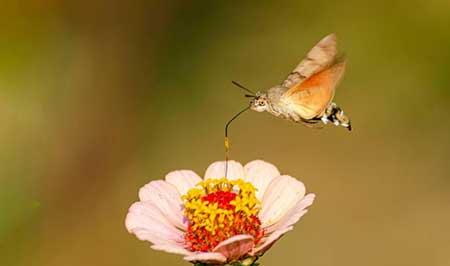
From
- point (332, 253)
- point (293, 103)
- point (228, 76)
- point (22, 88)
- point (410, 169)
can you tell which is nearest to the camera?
point (293, 103)

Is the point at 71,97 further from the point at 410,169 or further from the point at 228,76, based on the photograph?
the point at 410,169

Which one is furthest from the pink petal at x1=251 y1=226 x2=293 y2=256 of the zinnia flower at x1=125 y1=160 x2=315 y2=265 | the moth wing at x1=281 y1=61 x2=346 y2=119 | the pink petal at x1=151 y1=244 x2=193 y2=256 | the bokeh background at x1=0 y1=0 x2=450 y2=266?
the bokeh background at x1=0 y1=0 x2=450 y2=266

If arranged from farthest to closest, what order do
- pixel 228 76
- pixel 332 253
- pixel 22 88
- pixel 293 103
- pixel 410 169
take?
pixel 228 76
pixel 22 88
pixel 410 169
pixel 332 253
pixel 293 103

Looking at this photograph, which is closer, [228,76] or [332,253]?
[332,253]

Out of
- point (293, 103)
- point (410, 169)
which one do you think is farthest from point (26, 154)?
point (293, 103)

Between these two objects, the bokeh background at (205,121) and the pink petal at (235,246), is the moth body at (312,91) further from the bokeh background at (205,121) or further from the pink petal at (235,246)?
the bokeh background at (205,121)

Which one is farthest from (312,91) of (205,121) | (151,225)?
(205,121)

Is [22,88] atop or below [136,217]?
atop

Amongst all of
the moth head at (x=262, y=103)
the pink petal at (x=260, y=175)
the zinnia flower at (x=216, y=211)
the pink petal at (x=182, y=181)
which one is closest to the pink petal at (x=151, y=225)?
the zinnia flower at (x=216, y=211)
